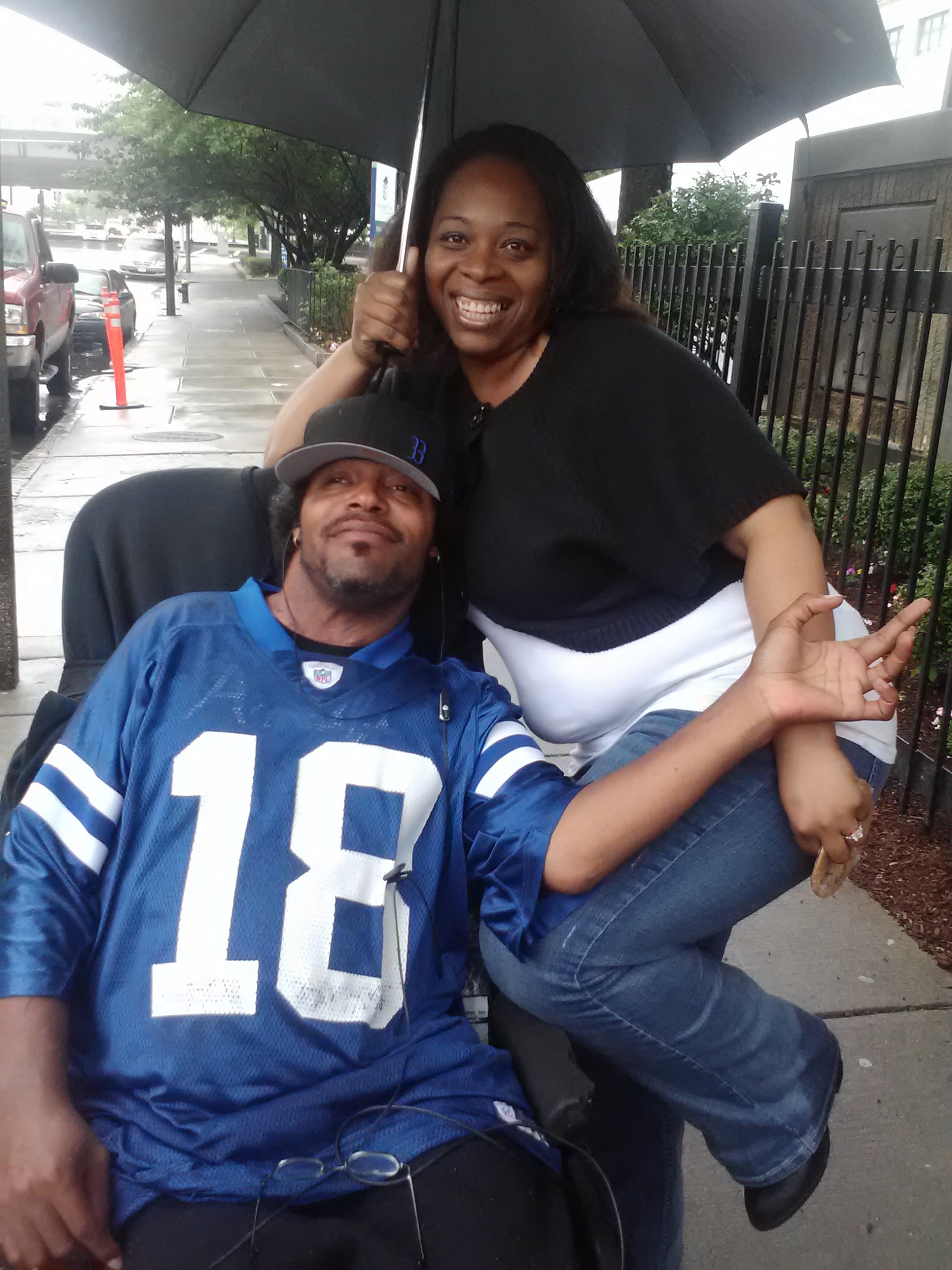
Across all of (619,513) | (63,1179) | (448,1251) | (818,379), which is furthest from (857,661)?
(818,379)

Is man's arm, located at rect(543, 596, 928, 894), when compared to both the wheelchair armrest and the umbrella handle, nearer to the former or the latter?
the wheelchair armrest

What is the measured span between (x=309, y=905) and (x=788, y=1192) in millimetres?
862

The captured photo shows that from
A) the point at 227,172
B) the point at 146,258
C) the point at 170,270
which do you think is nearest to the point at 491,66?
the point at 227,172

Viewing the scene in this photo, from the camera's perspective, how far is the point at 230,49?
270cm

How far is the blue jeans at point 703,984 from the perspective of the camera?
179 centimetres

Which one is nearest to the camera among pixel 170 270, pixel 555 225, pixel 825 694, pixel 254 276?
pixel 825 694

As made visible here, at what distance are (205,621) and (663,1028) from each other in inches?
39.9

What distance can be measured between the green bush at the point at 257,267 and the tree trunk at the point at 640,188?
43.5m

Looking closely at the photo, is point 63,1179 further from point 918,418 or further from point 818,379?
point 818,379

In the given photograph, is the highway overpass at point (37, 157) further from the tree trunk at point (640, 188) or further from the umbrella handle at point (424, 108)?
the umbrella handle at point (424, 108)

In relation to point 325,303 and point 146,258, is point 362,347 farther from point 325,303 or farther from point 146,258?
point 146,258

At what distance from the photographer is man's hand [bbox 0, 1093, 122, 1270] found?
1.59 metres

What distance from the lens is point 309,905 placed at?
1872 millimetres

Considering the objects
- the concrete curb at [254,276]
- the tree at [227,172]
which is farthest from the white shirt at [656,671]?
the concrete curb at [254,276]
